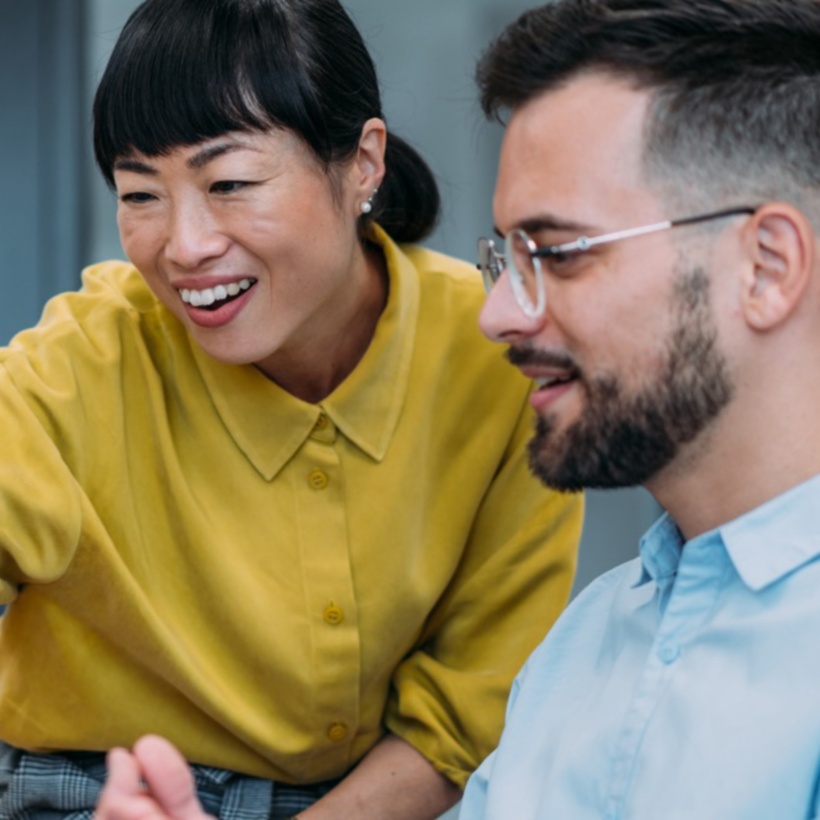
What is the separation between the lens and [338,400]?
2365mm

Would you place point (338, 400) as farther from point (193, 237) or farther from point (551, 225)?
point (551, 225)

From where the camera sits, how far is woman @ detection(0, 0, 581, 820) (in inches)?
83.4

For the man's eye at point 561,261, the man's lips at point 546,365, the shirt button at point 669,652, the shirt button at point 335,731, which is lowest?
the shirt button at point 335,731

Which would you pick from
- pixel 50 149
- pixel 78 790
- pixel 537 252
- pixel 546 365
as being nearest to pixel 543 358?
pixel 546 365

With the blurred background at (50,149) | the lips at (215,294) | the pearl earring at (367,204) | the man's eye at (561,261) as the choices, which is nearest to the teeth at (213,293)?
the lips at (215,294)

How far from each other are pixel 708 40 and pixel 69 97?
224 cm

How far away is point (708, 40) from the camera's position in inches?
67.1

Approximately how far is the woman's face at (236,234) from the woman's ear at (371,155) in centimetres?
5

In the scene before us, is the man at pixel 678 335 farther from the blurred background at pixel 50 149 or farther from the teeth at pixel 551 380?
the blurred background at pixel 50 149

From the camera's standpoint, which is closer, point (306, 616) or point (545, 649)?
point (545, 649)

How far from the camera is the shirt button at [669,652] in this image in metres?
1.67

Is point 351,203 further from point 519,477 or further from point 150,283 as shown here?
point 519,477

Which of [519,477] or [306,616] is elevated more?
[519,477]

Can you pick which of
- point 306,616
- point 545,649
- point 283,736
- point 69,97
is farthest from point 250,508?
point 69,97
